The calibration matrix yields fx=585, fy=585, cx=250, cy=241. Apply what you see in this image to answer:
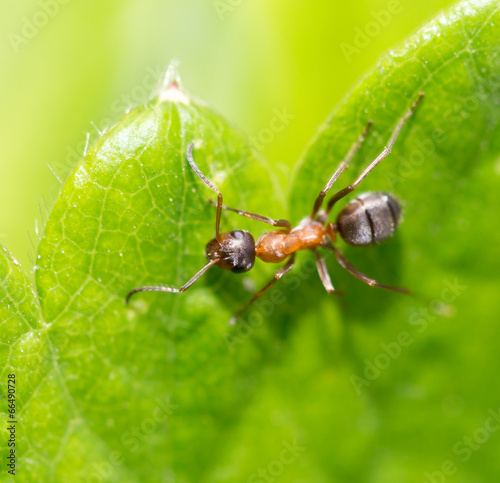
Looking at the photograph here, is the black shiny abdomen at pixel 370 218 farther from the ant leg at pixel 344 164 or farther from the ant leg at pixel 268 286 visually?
the ant leg at pixel 268 286

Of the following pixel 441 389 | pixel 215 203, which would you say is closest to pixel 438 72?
pixel 215 203

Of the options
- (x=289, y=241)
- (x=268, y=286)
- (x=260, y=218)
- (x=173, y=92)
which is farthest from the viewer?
(x=289, y=241)

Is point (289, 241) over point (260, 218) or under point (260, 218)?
under

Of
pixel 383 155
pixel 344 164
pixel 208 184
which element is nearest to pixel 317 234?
pixel 344 164

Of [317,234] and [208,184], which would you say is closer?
[208,184]

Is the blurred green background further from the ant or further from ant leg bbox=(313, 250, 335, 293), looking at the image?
ant leg bbox=(313, 250, 335, 293)

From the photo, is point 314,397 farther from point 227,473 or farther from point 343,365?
point 227,473

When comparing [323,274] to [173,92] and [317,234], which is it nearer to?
[317,234]
